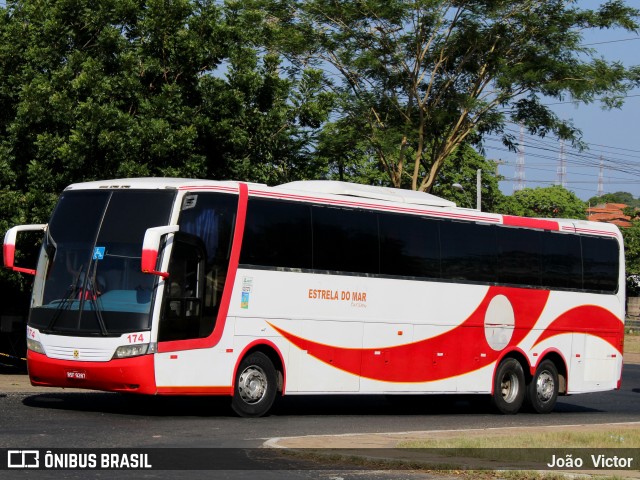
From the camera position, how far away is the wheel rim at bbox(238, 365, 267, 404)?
19.2 m

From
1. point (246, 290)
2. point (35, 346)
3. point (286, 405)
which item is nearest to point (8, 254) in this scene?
point (35, 346)

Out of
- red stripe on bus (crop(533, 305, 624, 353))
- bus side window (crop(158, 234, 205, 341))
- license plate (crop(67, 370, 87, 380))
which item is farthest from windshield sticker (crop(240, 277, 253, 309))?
red stripe on bus (crop(533, 305, 624, 353))

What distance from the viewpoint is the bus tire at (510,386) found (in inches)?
944

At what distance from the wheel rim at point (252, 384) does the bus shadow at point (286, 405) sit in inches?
27.9

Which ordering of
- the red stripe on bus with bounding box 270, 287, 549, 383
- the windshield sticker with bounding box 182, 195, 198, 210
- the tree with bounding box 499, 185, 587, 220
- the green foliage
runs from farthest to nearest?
the tree with bounding box 499, 185, 587, 220, the green foliage, the red stripe on bus with bounding box 270, 287, 549, 383, the windshield sticker with bounding box 182, 195, 198, 210

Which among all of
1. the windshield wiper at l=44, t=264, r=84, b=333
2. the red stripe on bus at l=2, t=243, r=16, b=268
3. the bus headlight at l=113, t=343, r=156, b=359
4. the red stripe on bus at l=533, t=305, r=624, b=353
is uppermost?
the red stripe on bus at l=2, t=243, r=16, b=268

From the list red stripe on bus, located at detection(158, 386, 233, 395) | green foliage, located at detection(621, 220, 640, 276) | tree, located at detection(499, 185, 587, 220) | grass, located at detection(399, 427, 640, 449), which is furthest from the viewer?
tree, located at detection(499, 185, 587, 220)

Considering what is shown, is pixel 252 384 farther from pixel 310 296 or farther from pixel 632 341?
pixel 632 341

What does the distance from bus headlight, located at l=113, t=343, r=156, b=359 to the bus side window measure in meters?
0.23

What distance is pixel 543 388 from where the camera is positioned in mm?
24859

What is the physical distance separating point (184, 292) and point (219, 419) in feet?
6.36

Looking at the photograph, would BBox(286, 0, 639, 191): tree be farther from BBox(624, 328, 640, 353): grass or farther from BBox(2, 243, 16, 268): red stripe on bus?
Answer: BBox(624, 328, 640, 353): grass

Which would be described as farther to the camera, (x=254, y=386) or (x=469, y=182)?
(x=469, y=182)

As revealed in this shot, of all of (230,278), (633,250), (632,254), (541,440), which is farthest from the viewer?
(632,254)
